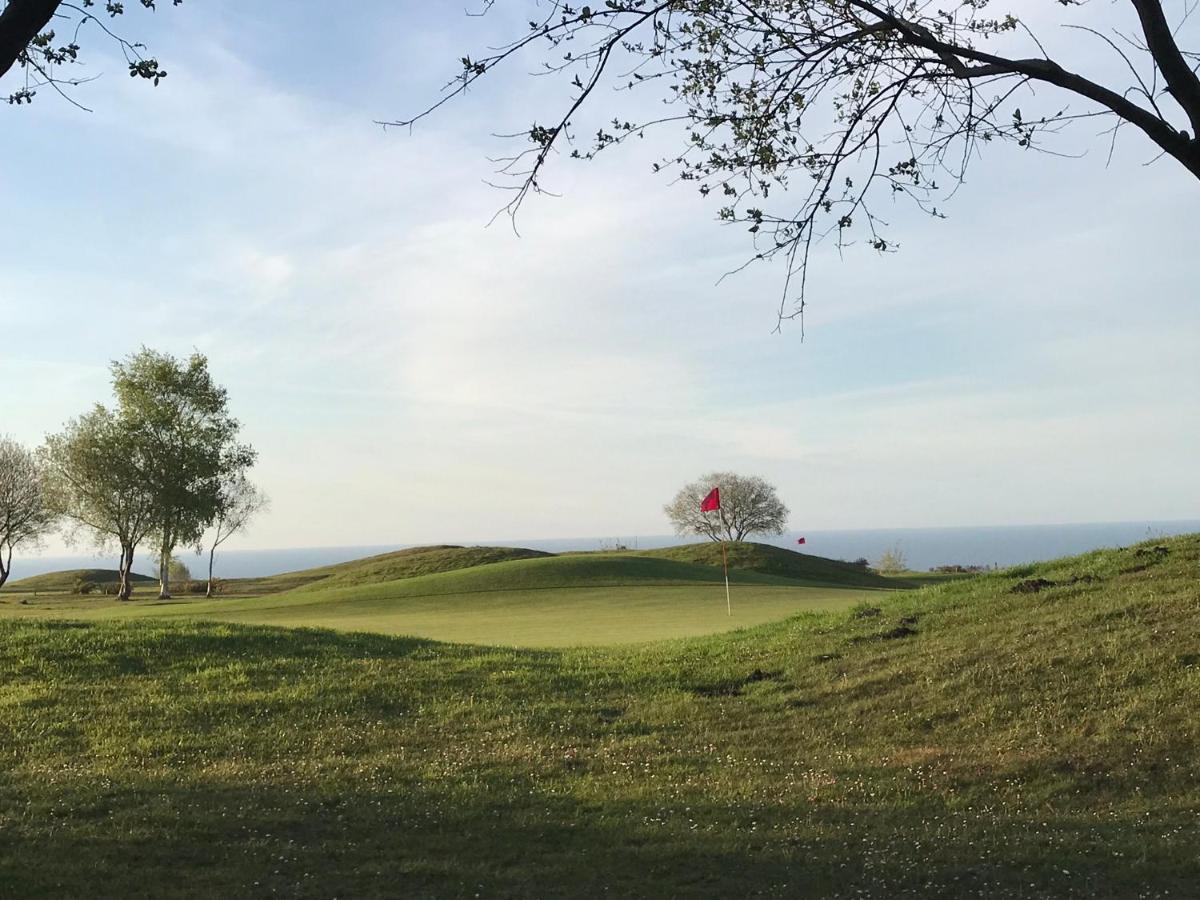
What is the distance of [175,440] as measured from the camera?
4975 centimetres

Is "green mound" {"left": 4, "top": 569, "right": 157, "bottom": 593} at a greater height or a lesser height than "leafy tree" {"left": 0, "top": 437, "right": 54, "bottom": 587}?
lesser

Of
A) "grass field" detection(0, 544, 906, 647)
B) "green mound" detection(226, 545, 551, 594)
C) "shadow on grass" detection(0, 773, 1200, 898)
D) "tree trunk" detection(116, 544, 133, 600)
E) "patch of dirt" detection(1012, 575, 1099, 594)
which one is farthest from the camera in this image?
"tree trunk" detection(116, 544, 133, 600)

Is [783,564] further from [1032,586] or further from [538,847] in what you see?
[538,847]

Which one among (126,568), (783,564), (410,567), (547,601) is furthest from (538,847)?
(126,568)

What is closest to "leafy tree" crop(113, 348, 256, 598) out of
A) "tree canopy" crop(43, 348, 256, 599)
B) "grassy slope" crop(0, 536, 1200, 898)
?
"tree canopy" crop(43, 348, 256, 599)

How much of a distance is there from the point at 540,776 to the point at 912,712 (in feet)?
14.0

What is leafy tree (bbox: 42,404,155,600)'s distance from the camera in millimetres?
48250

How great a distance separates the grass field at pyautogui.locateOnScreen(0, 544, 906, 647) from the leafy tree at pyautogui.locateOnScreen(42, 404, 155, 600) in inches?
149

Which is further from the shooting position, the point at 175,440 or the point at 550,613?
the point at 175,440

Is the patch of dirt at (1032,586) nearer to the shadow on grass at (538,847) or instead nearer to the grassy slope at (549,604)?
the grassy slope at (549,604)

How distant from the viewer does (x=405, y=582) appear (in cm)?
3753

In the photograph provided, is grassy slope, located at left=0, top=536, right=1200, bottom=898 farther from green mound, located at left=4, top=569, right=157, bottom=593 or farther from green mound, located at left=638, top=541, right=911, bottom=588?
green mound, located at left=4, top=569, right=157, bottom=593

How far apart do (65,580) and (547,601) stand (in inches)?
2000

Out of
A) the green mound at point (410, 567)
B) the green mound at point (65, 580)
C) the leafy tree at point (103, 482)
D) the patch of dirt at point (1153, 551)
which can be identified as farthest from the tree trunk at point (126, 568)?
the patch of dirt at point (1153, 551)
